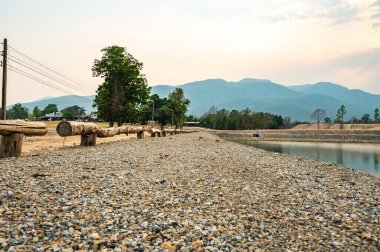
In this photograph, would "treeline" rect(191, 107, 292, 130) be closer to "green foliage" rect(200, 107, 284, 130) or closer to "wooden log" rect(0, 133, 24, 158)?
"green foliage" rect(200, 107, 284, 130)

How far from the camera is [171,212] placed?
7.36 metres

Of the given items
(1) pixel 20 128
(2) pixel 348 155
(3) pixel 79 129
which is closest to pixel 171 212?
(1) pixel 20 128

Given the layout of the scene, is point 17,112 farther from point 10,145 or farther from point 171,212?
point 171,212

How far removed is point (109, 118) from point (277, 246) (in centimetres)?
5414

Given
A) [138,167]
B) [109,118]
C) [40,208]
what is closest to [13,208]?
[40,208]

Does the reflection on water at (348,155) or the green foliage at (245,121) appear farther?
the green foliage at (245,121)

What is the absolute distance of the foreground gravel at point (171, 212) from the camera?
573 cm

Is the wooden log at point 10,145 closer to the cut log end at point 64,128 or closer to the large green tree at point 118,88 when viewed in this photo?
the cut log end at point 64,128

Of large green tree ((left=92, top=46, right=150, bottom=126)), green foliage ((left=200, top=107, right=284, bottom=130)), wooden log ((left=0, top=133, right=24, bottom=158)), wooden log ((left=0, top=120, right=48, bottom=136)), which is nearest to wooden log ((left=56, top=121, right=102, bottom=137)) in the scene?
wooden log ((left=0, top=120, right=48, bottom=136))

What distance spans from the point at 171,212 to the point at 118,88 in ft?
177

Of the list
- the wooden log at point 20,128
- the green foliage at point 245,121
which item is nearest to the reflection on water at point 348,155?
the wooden log at point 20,128

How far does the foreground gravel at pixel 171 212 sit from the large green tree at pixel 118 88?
151 feet

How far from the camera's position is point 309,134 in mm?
126562

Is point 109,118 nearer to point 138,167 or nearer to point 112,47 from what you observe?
point 112,47
